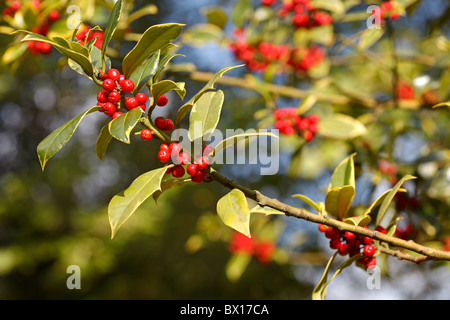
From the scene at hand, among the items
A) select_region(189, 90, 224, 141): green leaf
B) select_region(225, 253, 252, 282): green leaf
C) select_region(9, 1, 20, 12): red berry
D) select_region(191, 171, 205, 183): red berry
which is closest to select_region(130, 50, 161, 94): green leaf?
select_region(189, 90, 224, 141): green leaf

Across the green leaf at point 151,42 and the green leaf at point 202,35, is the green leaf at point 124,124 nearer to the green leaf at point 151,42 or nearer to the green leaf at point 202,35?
the green leaf at point 151,42

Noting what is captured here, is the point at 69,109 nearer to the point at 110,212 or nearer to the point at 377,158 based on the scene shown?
the point at 377,158

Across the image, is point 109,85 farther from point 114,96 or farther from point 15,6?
point 15,6

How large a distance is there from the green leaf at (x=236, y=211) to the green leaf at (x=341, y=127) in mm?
938

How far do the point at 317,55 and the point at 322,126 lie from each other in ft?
2.01

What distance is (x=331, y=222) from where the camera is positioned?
0.78 m

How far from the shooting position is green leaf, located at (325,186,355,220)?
891 millimetres

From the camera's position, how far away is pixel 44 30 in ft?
4.79

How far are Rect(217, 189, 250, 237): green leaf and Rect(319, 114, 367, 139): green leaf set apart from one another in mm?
938

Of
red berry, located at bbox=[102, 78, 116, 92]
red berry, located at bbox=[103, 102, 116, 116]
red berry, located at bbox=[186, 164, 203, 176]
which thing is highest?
red berry, located at bbox=[102, 78, 116, 92]

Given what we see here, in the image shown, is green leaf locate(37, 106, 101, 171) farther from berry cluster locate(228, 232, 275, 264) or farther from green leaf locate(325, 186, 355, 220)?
berry cluster locate(228, 232, 275, 264)

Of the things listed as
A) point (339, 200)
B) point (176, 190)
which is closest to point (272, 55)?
point (339, 200)

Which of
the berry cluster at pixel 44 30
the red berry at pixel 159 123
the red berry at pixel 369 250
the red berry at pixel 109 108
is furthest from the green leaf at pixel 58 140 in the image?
the berry cluster at pixel 44 30
